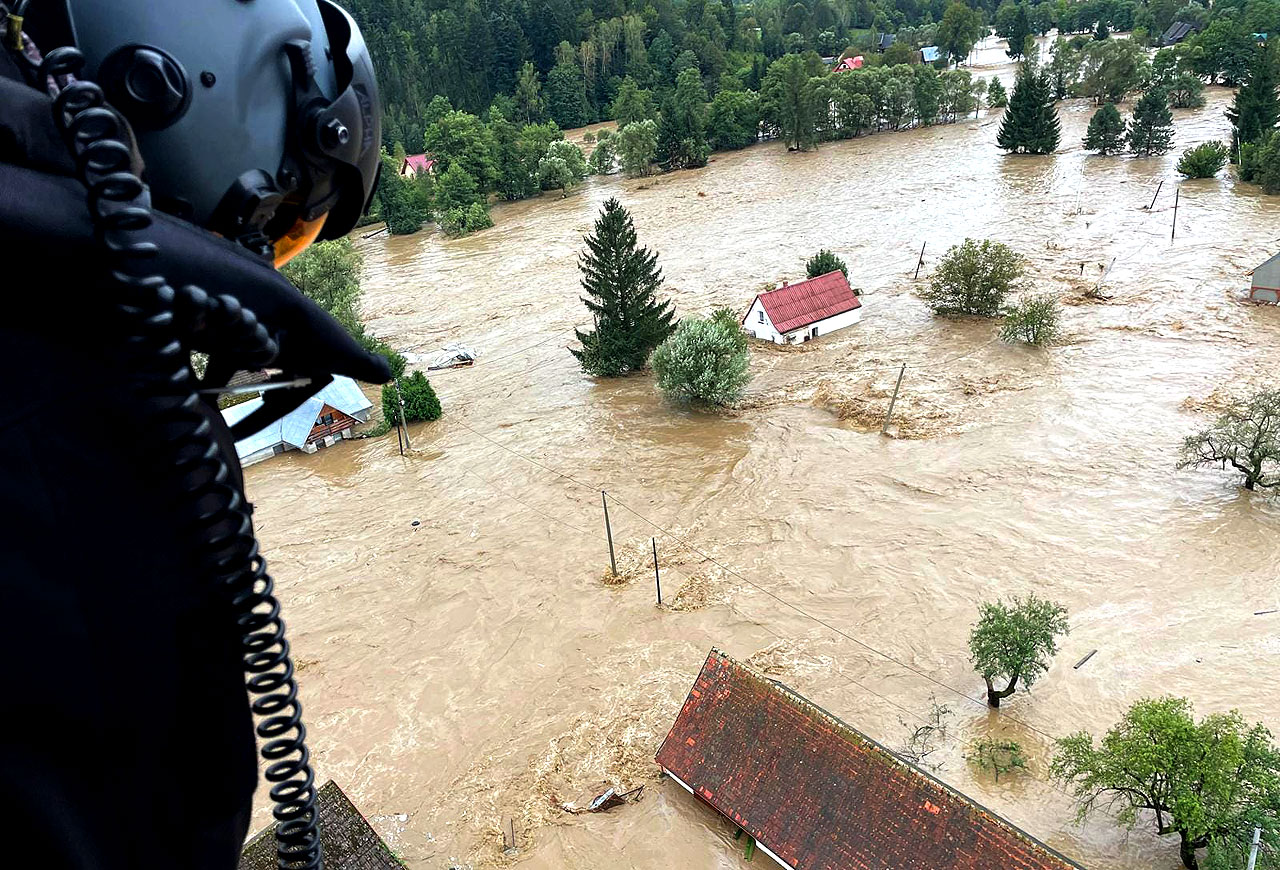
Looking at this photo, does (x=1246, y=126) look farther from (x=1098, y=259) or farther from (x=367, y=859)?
(x=367, y=859)

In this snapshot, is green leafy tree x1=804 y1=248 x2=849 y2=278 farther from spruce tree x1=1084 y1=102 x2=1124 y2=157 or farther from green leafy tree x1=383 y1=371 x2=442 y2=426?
spruce tree x1=1084 y1=102 x2=1124 y2=157

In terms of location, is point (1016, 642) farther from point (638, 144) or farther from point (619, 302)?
point (638, 144)

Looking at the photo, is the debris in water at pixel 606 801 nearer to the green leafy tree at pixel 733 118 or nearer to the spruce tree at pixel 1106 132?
the spruce tree at pixel 1106 132

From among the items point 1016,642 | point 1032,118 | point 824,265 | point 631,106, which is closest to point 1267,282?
point 824,265

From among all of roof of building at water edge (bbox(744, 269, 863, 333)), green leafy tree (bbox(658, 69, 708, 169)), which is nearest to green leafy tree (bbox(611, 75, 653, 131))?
green leafy tree (bbox(658, 69, 708, 169))

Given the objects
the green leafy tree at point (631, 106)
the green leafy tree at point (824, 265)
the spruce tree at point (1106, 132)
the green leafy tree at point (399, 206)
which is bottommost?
the green leafy tree at point (824, 265)

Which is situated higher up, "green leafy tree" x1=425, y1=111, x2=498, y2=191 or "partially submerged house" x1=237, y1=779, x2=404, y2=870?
"green leafy tree" x1=425, y1=111, x2=498, y2=191

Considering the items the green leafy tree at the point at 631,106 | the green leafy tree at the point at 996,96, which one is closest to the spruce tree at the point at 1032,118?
the green leafy tree at the point at 996,96

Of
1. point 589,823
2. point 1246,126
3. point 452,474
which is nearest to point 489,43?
point 1246,126
